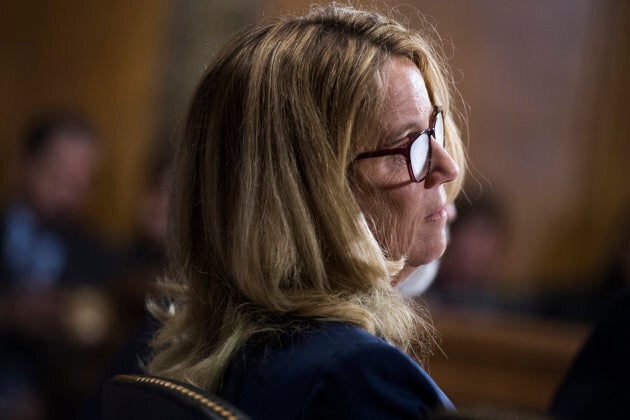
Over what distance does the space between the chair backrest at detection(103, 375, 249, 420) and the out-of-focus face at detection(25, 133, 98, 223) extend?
334cm

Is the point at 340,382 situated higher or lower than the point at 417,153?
lower

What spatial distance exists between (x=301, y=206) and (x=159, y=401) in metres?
0.36

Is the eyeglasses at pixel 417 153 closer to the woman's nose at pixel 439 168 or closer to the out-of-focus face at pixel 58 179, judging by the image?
the woman's nose at pixel 439 168

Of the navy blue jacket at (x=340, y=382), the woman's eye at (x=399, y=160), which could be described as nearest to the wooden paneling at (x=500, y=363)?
the woman's eye at (x=399, y=160)

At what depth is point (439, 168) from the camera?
1.51 m

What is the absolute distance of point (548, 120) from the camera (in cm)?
571

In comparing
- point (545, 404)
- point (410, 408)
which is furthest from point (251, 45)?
point (545, 404)

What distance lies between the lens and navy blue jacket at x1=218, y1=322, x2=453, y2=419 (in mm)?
1178

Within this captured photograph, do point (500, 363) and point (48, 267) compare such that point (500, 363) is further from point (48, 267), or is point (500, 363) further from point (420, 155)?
point (420, 155)

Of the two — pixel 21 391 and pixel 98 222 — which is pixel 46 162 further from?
pixel 98 222

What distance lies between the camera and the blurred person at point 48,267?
4055 millimetres

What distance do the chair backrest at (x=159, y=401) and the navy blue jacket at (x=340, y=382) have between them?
136 millimetres

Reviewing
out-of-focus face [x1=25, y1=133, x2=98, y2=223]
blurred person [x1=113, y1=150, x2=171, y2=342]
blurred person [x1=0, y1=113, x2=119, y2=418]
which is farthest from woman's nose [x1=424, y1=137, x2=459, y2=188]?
out-of-focus face [x1=25, y1=133, x2=98, y2=223]

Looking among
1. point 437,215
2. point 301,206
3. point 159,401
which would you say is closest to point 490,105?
point 437,215
